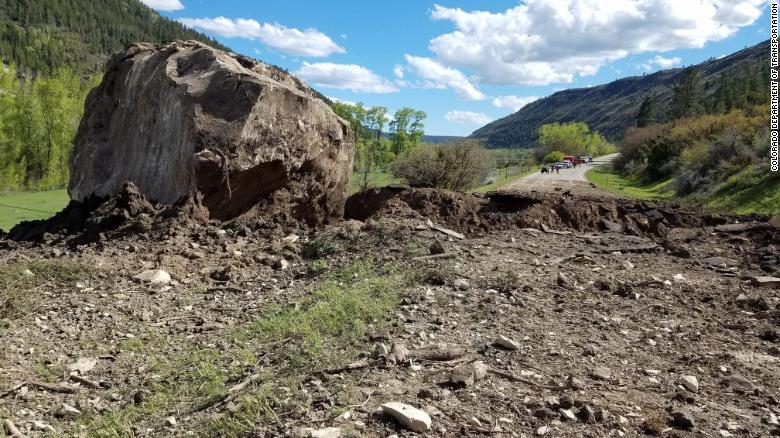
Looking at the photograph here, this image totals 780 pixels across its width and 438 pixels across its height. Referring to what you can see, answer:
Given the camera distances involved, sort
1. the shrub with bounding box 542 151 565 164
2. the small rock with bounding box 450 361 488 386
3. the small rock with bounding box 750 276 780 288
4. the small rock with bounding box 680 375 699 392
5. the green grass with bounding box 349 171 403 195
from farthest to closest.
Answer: the shrub with bounding box 542 151 565 164
the green grass with bounding box 349 171 403 195
the small rock with bounding box 750 276 780 288
the small rock with bounding box 680 375 699 392
the small rock with bounding box 450 361 488 386

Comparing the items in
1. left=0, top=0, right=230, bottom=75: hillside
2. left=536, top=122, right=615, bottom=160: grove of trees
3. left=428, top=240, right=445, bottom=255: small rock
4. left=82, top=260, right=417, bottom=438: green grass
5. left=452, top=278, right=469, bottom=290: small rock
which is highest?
left=0, top=0, right=230, bottom=75: hillside

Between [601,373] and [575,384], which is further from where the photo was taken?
[601,373]

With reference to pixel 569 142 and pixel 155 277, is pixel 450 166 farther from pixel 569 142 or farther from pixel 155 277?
pixel 569 142

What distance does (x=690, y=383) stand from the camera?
3529 millimetres

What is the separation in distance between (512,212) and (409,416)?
24.0 feet

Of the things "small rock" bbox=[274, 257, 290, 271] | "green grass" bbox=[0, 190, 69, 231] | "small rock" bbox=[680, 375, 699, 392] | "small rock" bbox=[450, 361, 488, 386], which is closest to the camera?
"small rock" bbox=[450, 361, 488, 386]

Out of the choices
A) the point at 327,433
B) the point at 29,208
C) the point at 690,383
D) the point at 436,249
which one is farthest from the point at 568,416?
the point at 29,208

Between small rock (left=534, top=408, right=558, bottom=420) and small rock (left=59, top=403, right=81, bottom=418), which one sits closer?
small rock (left=534, top=408, right=558, bottom=420)

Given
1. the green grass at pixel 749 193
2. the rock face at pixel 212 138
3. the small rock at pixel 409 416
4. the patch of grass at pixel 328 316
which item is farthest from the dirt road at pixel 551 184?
the small rock at pixel 409 416

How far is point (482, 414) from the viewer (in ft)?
9.80

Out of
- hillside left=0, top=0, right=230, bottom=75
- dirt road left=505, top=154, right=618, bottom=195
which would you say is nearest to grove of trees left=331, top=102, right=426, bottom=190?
dirt road left=505, top=154, right=618, bottom=195

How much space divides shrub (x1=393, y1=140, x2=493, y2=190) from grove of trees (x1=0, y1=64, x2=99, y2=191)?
80.1 ft

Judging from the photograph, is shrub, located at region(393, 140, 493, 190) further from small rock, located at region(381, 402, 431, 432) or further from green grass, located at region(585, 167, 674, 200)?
small rock, located at region(381, 402, 431, 432)

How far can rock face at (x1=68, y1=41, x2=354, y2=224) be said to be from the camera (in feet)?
26.1
